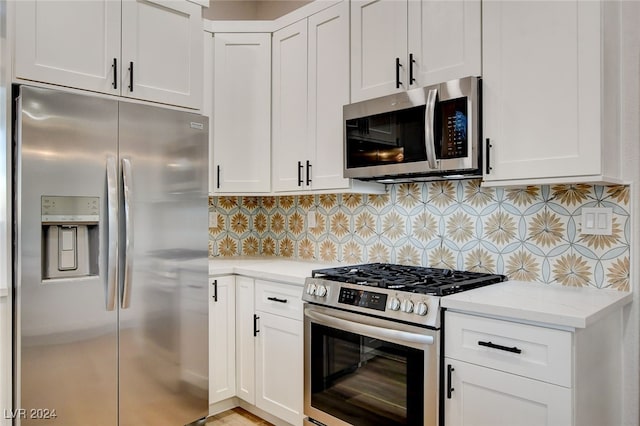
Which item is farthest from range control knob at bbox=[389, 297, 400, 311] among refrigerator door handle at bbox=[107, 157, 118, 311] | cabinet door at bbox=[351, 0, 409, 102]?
refrigerator door handle at bbox=[107, 157, 118, 311]

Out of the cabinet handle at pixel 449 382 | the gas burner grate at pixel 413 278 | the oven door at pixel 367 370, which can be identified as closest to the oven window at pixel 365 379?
the oven door at pixel 367 370

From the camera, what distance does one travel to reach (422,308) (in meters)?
1.75

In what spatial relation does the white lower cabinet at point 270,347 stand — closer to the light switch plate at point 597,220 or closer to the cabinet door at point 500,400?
the cabinet door at point 500,400

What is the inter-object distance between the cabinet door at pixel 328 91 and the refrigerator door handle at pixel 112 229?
3.67ft

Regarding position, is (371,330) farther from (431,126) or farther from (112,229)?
(112,229)

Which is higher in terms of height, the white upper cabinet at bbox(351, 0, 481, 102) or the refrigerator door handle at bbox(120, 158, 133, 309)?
the white upper cabinet at bbox(351, 0, 481, 102)

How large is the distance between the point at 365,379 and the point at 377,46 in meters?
1.68

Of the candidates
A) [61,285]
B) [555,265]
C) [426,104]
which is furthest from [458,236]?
[61,285]

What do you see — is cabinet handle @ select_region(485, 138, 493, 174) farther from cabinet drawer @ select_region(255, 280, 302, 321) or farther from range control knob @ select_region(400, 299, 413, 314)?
cabinet drawer @ select_region(255, 280, 302, 321)

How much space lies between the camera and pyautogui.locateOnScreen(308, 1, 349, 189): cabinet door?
252cm

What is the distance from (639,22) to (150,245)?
2.42 m

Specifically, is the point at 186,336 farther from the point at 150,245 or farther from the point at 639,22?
the point at 639,22

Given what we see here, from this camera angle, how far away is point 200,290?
244cm

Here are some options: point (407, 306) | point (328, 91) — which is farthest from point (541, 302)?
point (328, 91)
